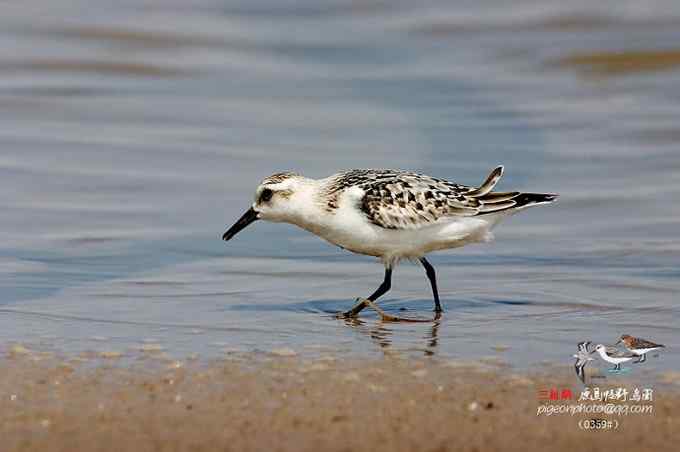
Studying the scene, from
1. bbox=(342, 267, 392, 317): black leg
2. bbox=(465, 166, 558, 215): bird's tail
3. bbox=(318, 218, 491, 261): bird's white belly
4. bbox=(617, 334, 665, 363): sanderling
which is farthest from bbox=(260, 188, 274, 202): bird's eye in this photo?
bbox=(617, 334, 665, 363): sanderling

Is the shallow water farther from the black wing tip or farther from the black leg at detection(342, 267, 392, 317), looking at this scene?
the black wing tip

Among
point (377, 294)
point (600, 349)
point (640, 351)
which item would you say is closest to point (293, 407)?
point (600, 349)

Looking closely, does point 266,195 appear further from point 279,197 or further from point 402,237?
point 402,237

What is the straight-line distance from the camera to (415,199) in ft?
27.7

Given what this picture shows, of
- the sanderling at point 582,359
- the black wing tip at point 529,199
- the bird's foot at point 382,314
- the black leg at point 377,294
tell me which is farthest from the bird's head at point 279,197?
the sanderling at point 582,359

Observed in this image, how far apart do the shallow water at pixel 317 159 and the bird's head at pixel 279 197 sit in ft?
1.80

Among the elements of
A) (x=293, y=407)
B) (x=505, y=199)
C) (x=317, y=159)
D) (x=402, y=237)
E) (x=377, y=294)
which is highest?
(x=317, y=159)

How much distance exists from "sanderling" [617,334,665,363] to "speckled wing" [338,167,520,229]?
190cm

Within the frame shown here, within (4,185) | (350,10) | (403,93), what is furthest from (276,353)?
(350,10)

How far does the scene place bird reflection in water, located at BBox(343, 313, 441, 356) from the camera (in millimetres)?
7020

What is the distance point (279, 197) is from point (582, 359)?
2849 millimetres

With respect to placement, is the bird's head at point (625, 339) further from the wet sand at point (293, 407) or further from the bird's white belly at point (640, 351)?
the wet sand at point (293, 407)

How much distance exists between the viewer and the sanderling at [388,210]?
839 centimetres

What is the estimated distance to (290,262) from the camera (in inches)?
388
